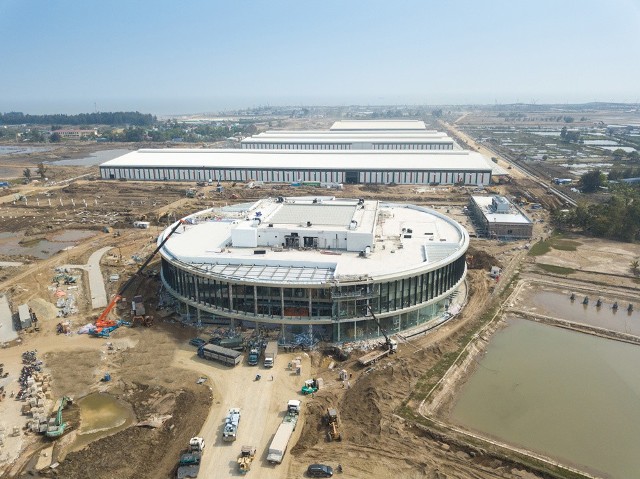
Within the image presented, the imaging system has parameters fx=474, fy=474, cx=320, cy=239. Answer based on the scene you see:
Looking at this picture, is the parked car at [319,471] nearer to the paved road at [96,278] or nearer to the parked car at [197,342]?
the parked car at [197,342]

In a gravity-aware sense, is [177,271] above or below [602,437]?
above

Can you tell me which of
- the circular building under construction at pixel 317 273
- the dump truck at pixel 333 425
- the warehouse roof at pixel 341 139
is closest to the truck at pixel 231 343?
the circular building under construction at pixel 317 273

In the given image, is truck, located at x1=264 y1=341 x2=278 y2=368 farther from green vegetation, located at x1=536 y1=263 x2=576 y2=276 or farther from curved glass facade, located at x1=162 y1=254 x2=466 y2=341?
green vegetation, located at x1=536 y1=263 x2=576 y2=276

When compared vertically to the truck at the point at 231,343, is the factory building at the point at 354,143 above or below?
above

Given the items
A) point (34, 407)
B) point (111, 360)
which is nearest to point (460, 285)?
point (111, 360)

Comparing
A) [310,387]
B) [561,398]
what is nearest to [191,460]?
[310,387]

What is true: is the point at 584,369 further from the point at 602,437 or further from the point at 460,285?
the point at 460,285
